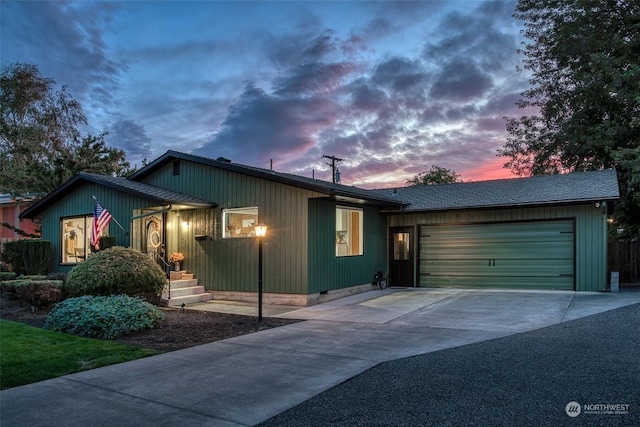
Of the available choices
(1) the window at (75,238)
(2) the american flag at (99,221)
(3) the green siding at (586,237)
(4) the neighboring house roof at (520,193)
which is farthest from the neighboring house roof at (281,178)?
(3) the green siding at (586,237)

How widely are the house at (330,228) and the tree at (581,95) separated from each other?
4340mm

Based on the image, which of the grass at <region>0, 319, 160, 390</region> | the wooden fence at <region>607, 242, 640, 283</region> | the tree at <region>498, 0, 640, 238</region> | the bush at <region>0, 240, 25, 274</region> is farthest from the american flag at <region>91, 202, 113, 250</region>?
the tree at <region>498, 0, 640, 238</region>

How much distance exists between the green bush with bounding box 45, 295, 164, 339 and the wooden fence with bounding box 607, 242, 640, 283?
43.4 ft

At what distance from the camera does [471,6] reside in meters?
12.0

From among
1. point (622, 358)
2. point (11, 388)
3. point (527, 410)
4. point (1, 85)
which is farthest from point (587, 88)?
point (1, 85)

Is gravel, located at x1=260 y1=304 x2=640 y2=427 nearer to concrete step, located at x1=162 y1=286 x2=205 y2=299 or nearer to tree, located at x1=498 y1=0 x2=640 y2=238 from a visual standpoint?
concrete step, located at x1=162 y1=286 x2=205 y2=299

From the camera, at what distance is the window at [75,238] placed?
13.7 m

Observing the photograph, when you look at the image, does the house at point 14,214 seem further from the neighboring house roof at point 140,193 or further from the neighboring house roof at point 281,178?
the neighboring house roof at point 281,178

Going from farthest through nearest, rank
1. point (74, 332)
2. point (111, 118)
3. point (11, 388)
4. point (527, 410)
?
point (111, 118) < point (74, 332) < point (11, 388) < point (527, 410)

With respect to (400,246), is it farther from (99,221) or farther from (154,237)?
(99,221)

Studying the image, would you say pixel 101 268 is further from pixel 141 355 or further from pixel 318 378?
pixel 318 378

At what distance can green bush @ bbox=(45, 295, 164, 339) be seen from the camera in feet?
24.0

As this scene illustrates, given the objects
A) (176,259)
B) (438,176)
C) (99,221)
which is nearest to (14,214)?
(99,221)

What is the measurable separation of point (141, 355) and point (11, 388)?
5.18 ft
